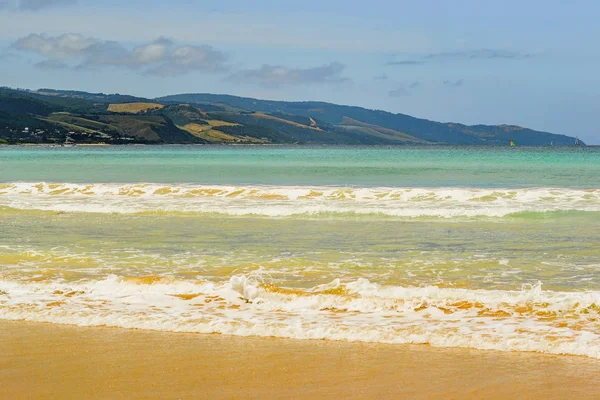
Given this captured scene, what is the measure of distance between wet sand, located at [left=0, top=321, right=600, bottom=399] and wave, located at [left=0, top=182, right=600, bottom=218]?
14.2 metres

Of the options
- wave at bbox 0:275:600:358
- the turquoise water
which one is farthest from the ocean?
the turquoise water

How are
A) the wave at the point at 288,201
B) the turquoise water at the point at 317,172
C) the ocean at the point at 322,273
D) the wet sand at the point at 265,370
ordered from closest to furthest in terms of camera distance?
the wet sand at the point at 265,370 < the ocean at the point at 322,273 < the wave at the point at 288,201 < the turquoise water at the point at 317,172

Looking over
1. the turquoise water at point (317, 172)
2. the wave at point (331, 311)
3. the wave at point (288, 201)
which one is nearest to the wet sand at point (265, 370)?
the wave at point (331, 311)

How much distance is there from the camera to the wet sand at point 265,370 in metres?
6.10

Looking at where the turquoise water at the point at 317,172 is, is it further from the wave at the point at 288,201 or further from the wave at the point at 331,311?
the wave at the point at 331,311

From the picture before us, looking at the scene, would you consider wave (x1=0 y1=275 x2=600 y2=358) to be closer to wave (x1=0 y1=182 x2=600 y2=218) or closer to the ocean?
the ocean

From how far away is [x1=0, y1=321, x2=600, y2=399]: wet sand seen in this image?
6.10 metres

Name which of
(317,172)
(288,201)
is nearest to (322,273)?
(288,201)

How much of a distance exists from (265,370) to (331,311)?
7.74 feet

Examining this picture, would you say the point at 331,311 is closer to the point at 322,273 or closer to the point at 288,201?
the point at 322,273

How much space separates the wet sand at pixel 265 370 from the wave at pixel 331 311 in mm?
343

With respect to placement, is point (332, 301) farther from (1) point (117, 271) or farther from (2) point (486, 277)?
(1) point (117, 271)

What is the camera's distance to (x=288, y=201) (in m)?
26.9

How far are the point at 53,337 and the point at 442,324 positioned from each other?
14.0 ft
